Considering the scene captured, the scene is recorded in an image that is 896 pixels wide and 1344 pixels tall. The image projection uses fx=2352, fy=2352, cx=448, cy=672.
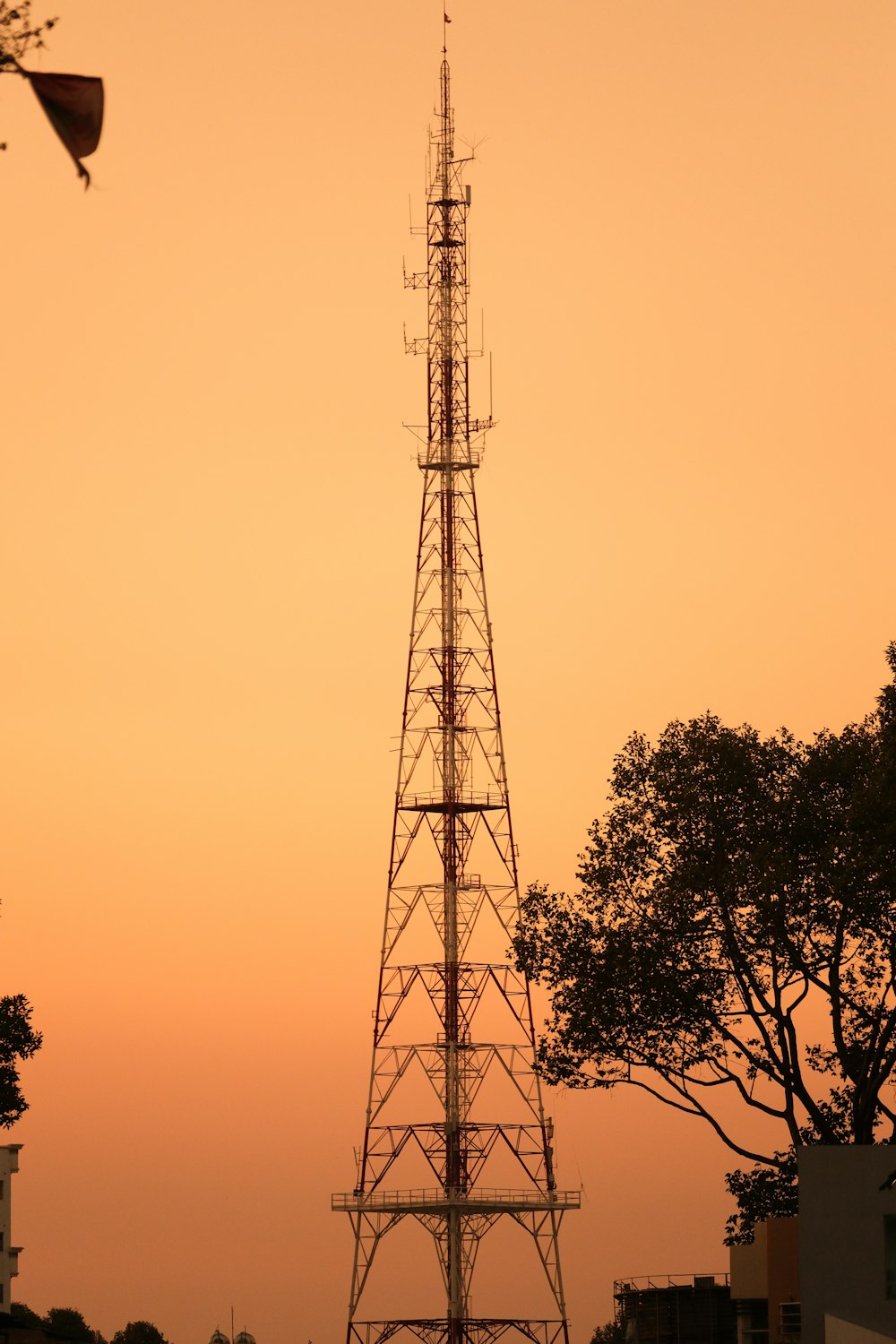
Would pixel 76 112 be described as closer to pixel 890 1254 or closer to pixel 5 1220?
pixel 890 1254

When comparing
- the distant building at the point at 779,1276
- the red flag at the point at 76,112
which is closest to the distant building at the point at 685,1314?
the distant building at the point at 779,1276

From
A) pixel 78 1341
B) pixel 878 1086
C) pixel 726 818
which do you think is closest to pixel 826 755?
pixel 726 818

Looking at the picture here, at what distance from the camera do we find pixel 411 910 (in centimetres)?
6731

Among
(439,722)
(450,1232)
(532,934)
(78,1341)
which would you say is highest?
(439,722)

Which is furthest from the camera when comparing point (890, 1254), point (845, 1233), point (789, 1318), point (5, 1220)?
point (5, 1220)

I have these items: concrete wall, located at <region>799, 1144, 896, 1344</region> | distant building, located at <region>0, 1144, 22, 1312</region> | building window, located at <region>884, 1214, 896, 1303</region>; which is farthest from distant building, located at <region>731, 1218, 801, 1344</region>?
distant building, located at <region>0, 1144, 22, 1312</region>

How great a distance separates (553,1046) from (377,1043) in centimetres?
1558

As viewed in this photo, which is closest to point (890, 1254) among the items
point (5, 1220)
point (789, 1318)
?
point (789, 1318)

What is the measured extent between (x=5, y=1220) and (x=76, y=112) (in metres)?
75.2

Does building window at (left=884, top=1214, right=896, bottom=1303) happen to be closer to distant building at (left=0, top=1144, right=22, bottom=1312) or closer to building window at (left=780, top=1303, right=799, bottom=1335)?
building window at (left=780, top=1303, right=799, bottom=1335)

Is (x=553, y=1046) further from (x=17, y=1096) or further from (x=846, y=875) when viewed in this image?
(x=17, y=1096)

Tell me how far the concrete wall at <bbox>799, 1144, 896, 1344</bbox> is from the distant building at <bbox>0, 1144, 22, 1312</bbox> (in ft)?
156

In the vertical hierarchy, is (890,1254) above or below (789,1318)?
below

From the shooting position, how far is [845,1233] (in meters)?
42.0
